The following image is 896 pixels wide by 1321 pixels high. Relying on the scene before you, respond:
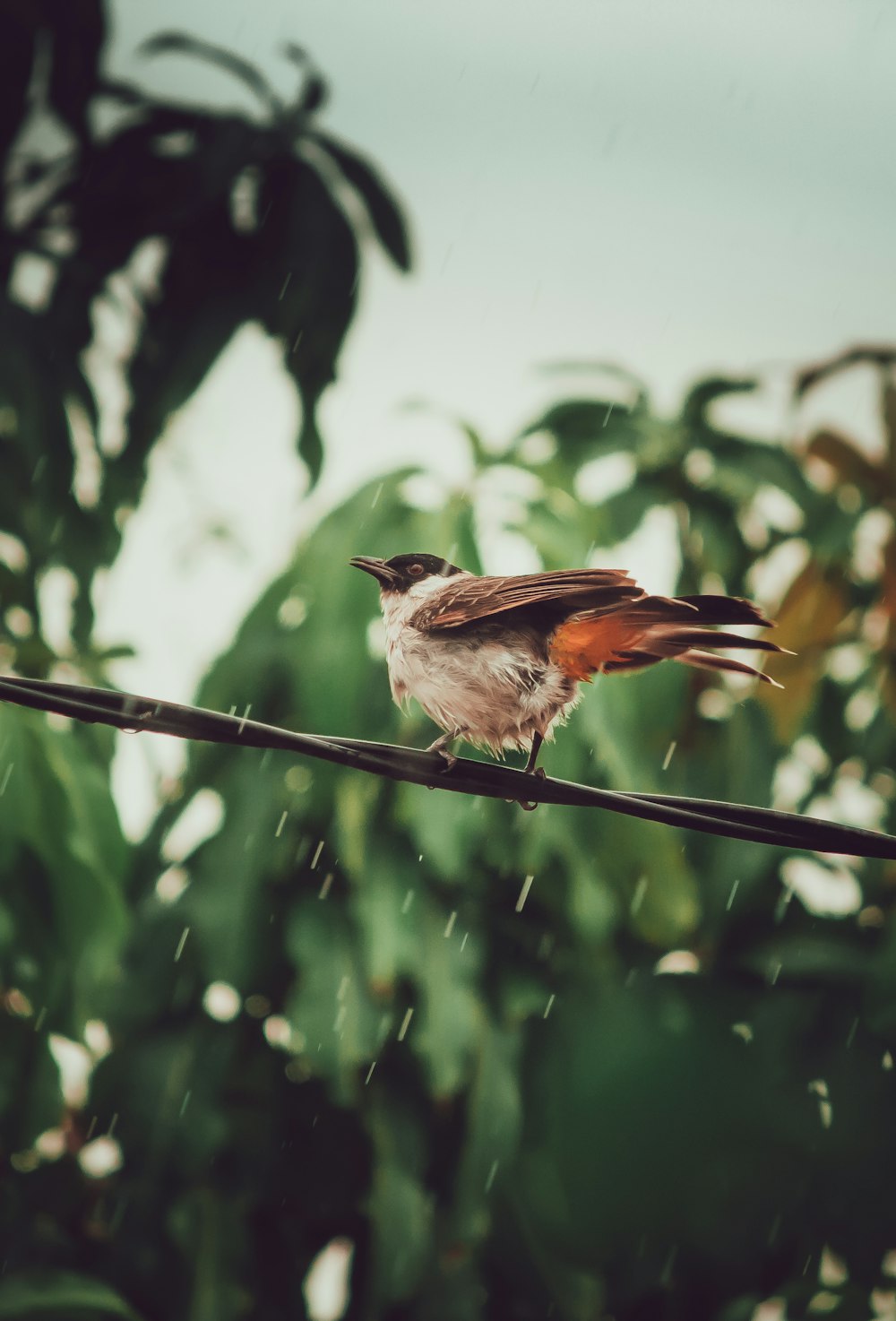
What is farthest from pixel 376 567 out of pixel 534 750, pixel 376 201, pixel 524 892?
pixel 376 201

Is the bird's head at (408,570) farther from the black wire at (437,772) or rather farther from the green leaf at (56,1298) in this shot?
the green leaf at (56,1298)

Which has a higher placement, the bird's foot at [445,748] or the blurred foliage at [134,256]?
the blurred foliage at [134,256]

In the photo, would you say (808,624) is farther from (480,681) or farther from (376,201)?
(376,201)

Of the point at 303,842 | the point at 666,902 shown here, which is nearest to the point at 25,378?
the point at 303,842

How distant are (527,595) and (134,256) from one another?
8.19ft

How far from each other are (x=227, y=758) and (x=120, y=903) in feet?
2.28

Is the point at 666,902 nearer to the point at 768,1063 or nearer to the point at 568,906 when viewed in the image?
the point at 568,906

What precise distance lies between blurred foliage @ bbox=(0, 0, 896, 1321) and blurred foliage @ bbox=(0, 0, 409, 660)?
15 mm

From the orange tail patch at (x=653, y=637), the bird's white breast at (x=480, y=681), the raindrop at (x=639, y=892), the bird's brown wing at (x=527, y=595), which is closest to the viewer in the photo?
the orange tail patch at (x=653, y=637)

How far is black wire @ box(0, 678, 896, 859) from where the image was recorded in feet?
7.76

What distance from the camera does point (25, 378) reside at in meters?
4.37

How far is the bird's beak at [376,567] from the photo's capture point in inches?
143

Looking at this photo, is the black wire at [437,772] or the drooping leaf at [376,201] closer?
the black wire at [437,772]

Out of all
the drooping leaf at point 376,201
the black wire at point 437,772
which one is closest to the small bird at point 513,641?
the black wire at point 437,772
